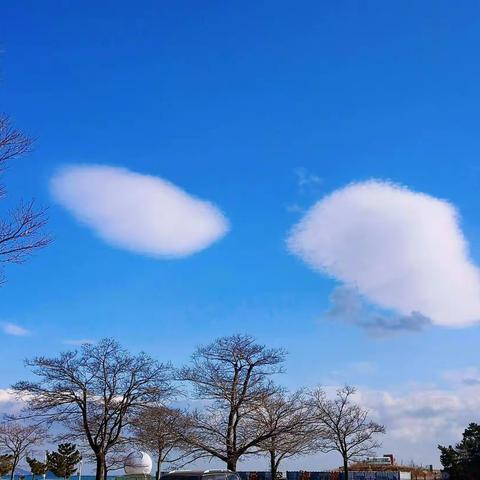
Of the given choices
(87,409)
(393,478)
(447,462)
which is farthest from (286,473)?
(87,409)

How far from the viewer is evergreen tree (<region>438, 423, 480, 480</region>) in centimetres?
4631

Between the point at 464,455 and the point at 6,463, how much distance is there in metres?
38.4

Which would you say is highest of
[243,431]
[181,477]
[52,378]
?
[52,378]

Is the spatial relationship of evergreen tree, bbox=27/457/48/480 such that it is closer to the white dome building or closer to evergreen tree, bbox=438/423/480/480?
the white dome building

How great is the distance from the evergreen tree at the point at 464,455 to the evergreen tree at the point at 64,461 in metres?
32.0

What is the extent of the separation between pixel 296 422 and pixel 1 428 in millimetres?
32979

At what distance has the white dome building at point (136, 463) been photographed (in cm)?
4300

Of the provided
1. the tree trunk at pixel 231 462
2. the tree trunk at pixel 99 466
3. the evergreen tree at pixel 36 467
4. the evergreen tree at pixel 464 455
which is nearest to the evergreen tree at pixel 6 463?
the evergreen tree at pixel 36 467

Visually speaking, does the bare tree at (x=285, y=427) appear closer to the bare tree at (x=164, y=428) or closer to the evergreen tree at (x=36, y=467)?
the bare tree at (x=164, y=428)

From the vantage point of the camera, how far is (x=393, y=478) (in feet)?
171

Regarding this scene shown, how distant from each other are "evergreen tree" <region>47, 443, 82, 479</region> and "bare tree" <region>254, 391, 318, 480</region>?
27.0m

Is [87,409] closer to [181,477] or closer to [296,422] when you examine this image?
[296,422]

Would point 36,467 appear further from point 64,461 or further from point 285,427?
point 285,427

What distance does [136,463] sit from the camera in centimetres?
4322
